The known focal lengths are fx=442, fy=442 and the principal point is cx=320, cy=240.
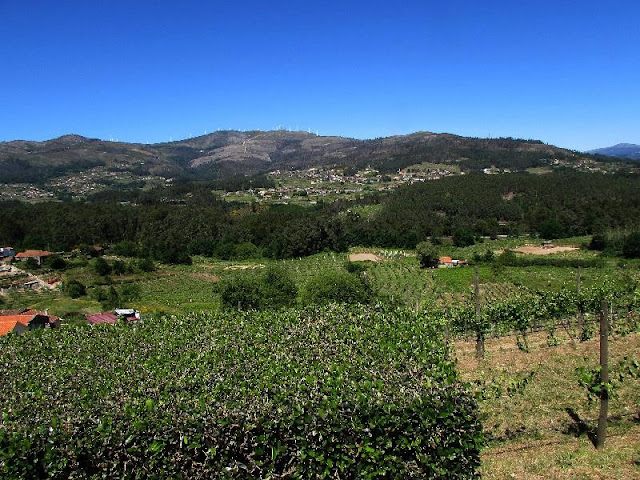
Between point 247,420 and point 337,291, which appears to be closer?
point 247,420

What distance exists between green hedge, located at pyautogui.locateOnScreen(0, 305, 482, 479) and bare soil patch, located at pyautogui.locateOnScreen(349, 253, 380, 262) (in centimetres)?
5782

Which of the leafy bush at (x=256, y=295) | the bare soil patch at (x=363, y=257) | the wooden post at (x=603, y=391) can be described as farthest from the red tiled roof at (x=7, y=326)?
the bare soil patch at (x=363, y=257)

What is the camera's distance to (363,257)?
6862 centimetres

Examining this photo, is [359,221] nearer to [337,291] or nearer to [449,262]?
[449,262]

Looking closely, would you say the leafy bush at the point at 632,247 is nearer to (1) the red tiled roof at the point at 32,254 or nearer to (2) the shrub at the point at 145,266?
(2) the shrub at the point at 145,266

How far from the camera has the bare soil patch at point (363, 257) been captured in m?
65.1

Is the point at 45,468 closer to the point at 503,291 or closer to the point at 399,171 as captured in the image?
the point at 503,291

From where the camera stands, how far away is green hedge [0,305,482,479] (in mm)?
5965

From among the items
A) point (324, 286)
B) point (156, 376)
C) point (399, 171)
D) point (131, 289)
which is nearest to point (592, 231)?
point (324, 286)

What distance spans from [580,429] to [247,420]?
20.1 ft

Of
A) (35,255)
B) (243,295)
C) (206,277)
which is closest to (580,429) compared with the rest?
(243,295)

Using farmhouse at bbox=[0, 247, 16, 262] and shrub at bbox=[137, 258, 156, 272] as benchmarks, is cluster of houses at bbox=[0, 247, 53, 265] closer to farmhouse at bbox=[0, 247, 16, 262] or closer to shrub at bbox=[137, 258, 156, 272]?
farmhouse at bbox=[0, 247, 16, 262]

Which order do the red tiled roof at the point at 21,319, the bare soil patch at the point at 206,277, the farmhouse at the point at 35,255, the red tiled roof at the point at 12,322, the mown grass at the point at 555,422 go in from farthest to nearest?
the farmhouse at the point at 35,255
the bare soil patch at the point at 206,277
the red tiled roof at the point at 21,319
the red tiled roof at the point at 12,322
the mown grass at the point at 555,422

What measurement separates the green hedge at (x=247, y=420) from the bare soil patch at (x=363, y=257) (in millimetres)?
57823
